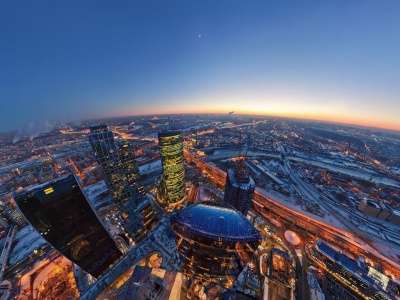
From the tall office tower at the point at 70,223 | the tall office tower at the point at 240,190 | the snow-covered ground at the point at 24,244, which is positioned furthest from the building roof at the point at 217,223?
the snow-covered ground at the point at 24,244

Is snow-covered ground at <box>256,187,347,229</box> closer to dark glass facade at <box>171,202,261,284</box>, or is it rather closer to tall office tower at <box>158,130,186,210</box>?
tall office tower at <box>158,130,186,210</box>

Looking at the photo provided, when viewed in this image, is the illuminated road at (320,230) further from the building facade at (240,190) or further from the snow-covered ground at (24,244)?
the snow-covered ground at (24,244)

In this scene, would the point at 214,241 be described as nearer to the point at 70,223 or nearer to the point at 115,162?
the point at 70,223

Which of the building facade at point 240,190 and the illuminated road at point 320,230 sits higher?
the building facade at point 240,190

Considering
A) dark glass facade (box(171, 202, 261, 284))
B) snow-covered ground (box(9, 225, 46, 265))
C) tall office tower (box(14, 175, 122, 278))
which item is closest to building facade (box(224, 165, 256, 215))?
dark glass facade (box(171, 202, 261, 284))

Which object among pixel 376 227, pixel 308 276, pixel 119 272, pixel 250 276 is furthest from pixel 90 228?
pixel 376 227
